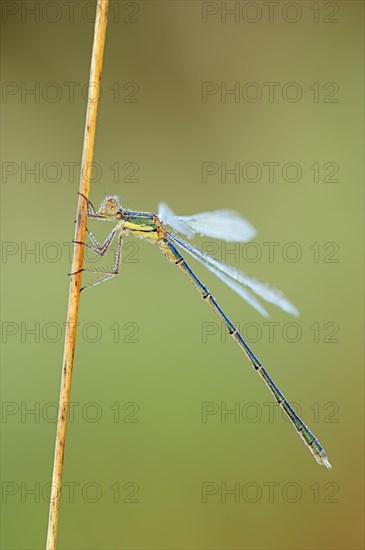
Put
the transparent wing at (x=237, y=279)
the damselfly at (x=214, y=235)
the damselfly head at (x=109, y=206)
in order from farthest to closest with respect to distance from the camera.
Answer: the transparent wing at (x=237, y=279), the damselfly at (x=214, y=235), the damselfly head at (x=109, y=206)

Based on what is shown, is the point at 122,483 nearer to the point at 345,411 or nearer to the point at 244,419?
the point at 244,419

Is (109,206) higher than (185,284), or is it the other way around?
(185,284)

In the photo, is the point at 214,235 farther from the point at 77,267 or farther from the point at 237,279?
the point at 77,267

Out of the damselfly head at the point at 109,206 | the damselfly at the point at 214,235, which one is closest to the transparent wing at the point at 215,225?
the damselfly at the point at 214,235

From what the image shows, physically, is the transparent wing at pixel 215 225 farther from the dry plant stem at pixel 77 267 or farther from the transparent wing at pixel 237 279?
the dry plant stem at pixel 77 267

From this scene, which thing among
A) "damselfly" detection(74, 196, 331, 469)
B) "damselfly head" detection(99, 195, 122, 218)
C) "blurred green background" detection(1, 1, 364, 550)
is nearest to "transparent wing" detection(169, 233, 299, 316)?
"damselfly" detection(74, 196, 331, 469)

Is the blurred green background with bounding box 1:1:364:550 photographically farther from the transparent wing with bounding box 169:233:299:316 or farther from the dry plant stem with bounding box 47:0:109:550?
the dry plant stem with bounding box 47:0:109:550

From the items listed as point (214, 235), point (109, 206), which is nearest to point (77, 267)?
point (109, 206)
